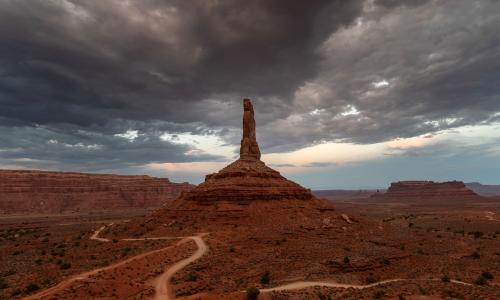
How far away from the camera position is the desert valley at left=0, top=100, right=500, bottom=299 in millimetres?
33156

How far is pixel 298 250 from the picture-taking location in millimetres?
50812

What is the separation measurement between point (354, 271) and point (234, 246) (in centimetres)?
1747

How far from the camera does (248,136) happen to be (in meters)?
78.8

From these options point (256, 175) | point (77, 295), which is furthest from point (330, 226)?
point (77, 295)

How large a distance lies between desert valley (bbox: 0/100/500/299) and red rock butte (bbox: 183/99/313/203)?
240 millimetres

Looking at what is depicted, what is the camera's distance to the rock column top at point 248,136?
257ft

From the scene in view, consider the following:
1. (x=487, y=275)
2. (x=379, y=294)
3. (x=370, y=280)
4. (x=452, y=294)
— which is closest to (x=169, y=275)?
(x=379, y=294)

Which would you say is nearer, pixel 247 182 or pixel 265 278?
pixel 265 278

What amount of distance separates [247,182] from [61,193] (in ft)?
478

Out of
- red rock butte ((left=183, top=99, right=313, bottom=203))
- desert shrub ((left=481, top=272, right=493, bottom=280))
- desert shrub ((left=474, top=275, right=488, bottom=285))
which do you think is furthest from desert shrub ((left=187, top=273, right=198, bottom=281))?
desert shrub ((left=481, top=272, right=493, bottom=280))

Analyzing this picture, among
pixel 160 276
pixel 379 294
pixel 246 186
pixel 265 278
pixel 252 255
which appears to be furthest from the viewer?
pixel 246 186

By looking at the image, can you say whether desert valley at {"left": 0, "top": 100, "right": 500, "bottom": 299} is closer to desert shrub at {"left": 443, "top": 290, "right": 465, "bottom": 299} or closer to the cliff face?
desert shrub at {"left": 443, "top": 290, "right": 465, "bottom": 299}

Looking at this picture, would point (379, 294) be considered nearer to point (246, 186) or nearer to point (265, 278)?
point (265, 278)

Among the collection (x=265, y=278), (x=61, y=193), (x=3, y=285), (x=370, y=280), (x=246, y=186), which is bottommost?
(x=370, y=280)
